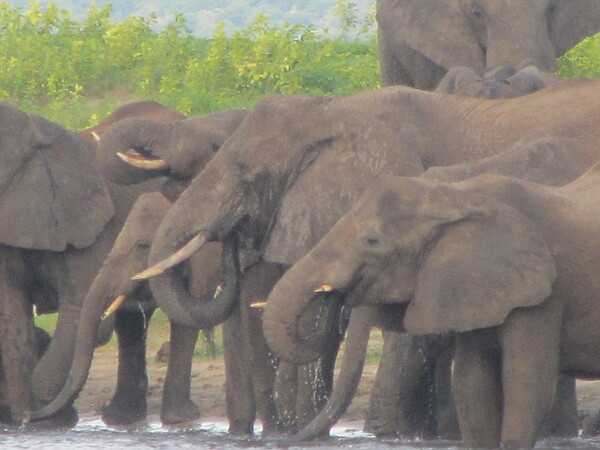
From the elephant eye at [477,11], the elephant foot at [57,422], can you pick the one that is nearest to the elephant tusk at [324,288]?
the elephant foot at [57,422]

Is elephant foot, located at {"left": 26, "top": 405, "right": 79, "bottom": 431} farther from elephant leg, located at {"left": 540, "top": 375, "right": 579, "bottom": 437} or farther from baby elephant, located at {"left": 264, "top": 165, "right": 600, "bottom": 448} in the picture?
baby elephant, located at {"left": 264, "top": 165, "right": 600, "bottom": 448}

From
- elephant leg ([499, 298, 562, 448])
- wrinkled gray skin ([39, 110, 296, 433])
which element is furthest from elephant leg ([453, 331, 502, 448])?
wrinkled gray skin ([39, 110, 296, 433])

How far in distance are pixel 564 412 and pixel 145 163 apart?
2034mm

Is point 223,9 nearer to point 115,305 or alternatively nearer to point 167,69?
point 167,69

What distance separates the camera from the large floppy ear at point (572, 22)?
12.4 metres

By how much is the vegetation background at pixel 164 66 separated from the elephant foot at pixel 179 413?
5.40 meters

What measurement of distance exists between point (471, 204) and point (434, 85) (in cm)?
504

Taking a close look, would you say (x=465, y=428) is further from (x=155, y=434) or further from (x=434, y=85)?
(x=434, y=85)

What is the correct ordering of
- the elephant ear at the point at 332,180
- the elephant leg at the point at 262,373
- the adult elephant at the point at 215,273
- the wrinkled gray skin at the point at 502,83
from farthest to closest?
the wrinkled gray skin at the point at 502,83 < the elephant leg at the point at 262,373 < the adult elephant at the point at 215,273 < the elephant ear at the point at 332,180

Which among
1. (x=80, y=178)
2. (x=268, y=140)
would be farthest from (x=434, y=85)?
(x=268, y=140)

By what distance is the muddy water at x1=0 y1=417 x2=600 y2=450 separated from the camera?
30.3ft

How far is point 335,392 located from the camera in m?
8.95

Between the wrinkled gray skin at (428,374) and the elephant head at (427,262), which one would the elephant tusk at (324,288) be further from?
the wrinkled gray skin at (428,374)

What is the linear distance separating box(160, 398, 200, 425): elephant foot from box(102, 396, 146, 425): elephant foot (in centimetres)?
33
